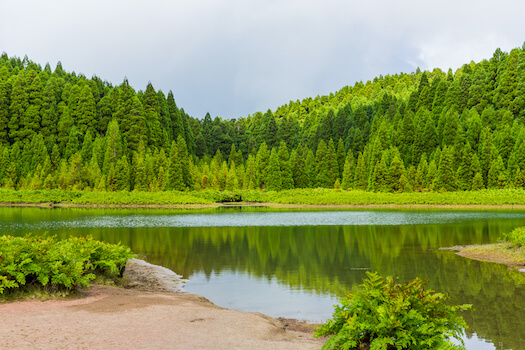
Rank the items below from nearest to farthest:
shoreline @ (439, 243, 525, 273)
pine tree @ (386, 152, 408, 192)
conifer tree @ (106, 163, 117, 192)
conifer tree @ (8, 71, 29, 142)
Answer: shoreline @ (439, 243, 525, 273) → pine tree @ (386, 152, 408, 192) → conifer tree @ (106, 163, 117, 192) → conifer tree @ (8, 71, 29, 142)

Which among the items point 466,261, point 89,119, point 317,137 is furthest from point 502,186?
point 89,119

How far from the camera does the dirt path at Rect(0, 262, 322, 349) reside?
28.6ft

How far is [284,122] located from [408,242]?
117m

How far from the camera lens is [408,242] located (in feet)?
99.2

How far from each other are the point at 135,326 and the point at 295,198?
245 ft

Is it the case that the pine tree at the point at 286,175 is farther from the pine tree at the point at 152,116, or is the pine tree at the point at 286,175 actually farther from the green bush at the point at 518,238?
the green bush at the point at 518,238

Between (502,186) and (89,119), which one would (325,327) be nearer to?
(502,186)

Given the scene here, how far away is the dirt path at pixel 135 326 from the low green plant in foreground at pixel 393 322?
4.06 ft

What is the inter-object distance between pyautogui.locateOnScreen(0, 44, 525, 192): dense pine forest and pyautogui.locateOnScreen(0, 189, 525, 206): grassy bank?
493cm

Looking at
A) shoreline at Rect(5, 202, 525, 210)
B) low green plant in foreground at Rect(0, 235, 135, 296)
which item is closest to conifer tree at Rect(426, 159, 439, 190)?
shoreline at Rect(5, 202, 525, 210)

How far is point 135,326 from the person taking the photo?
996cm

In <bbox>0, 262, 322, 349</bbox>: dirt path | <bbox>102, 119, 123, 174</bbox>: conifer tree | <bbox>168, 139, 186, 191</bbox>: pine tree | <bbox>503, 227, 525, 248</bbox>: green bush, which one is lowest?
<bbox>0, 262, 322, 349</bbox>: dirt path

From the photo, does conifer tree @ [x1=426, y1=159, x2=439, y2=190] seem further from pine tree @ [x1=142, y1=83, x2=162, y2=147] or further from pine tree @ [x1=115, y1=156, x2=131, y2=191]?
pine tree @ [x1=142, y1=83, x2=162, y2=147]

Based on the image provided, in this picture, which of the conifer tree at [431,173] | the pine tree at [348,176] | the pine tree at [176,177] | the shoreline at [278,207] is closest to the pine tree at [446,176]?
the conifer tree at [431,173]
